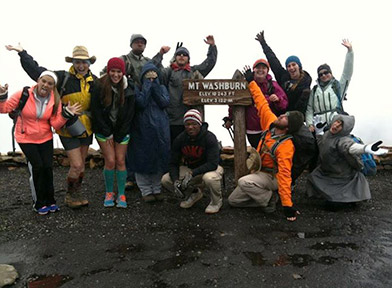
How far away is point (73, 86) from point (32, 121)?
0.79 meters

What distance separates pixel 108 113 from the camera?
204 inches

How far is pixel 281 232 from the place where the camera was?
4.71 m

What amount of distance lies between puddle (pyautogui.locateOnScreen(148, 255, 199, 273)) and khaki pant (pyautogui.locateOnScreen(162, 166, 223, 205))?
160 cm

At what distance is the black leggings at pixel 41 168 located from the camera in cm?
496

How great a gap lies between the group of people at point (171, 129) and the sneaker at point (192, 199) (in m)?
0.02

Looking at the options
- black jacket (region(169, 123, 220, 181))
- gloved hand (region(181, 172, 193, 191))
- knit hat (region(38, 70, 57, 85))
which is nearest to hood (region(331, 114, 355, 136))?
black jacket (region(169, 123, 220, 181))

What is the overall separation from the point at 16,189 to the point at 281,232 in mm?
5697

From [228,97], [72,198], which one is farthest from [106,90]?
[228,97]

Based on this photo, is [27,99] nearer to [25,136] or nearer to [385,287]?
[25,136]

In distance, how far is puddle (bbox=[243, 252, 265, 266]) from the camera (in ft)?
12.5

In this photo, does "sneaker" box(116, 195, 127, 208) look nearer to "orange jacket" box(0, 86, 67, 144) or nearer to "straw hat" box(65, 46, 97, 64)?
"orange jacket" box(0, 86, 67, 144)

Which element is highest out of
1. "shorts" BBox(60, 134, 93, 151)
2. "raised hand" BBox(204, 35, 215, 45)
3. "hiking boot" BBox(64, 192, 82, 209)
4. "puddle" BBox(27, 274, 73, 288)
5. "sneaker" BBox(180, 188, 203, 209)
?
"raised hand" BBox(204, 35, 215, 45)

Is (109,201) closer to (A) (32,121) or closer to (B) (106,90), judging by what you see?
(A) (32,121)

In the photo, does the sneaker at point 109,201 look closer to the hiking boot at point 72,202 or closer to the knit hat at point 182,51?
the hiking boot at point 72,202
